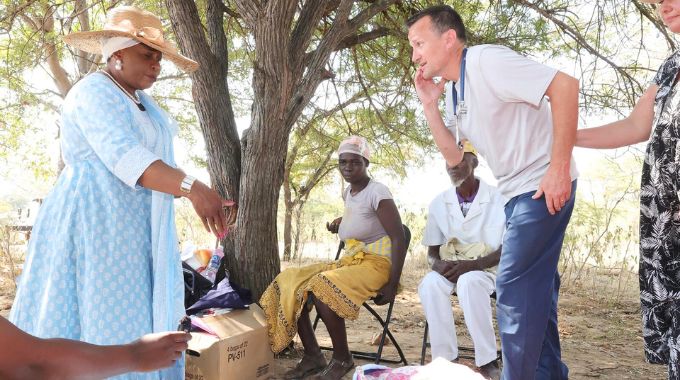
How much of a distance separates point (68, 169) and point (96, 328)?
700mm

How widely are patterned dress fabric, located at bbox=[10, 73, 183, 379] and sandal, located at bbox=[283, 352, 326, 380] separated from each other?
1827 mm

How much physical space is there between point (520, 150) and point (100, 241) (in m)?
1.80

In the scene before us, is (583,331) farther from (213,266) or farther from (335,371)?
(213,266)

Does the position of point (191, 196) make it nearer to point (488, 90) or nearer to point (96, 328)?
point (96, 328)

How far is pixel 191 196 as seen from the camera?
7.72 feet

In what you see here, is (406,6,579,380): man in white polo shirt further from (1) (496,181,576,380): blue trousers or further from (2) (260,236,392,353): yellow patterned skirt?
(2) (260,236,392,353): yellow patterned skirt

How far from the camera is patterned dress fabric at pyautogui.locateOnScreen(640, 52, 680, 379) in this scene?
2.02 metres

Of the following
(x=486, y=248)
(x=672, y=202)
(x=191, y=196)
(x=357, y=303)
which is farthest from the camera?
(x=486, y=248)

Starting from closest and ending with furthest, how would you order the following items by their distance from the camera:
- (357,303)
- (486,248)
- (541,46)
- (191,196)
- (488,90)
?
(191,196), (488,90), (357,303), (486,248), (541,46)

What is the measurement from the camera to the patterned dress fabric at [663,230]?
2018 millimetres

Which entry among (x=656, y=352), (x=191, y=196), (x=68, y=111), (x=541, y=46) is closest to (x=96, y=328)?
(x=191, y=196)

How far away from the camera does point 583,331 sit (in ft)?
20.1

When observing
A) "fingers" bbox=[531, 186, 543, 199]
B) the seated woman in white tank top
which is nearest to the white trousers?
the seated woman in white tank top

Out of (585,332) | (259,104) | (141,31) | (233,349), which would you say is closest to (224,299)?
(233,349)
